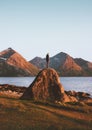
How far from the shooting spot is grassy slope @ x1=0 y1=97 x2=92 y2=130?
26312 mm

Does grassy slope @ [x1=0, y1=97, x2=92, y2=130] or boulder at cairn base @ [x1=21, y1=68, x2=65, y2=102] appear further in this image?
boulder at cairn base @ [x1=21, y1=68, x2=65, y2=102]

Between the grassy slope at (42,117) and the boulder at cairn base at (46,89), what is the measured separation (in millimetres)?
4103

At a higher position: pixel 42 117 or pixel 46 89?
pixel 46 89

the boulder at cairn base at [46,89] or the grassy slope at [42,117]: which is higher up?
the boulder at cairn base at [46,89]

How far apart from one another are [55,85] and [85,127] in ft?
51.0

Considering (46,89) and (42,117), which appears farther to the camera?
(46,89)

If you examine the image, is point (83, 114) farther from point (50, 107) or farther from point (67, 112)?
point (50, 107)

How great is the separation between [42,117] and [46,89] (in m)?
12.1

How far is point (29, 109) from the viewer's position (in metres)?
32.4

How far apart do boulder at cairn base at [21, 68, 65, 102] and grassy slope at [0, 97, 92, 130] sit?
4103 mm

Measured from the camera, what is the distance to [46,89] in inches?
1644

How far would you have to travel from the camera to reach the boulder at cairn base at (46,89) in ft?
136

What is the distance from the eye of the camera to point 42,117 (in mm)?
29734

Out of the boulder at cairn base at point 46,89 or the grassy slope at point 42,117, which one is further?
the boulder at cairn base at point 46,89
